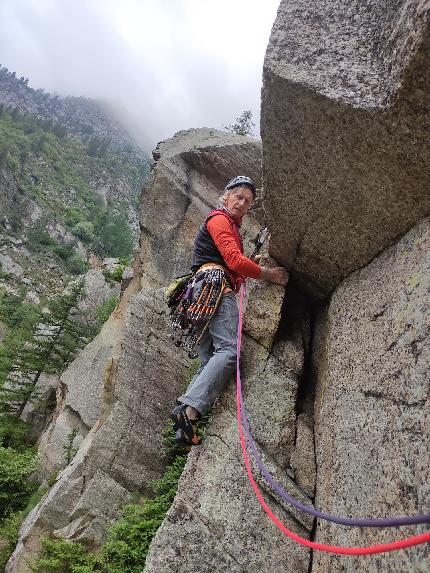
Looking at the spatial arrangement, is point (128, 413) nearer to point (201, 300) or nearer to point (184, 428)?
point (184, 428)

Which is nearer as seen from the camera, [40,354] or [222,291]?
[222,291]

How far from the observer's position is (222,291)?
15.1 feet

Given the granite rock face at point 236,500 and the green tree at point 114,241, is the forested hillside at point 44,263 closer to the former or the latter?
the green tree at point 114,241

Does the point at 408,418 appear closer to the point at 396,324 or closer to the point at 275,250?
the point at 396,324

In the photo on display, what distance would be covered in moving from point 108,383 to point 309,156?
18.3 ft

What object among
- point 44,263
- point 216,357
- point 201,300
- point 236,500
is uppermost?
point 44,263

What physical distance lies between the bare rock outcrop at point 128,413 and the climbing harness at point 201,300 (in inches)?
108

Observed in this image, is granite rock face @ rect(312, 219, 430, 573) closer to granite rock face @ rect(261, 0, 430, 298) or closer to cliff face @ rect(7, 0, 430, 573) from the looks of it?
cliff face @ rect(7, 0, 430, 573)

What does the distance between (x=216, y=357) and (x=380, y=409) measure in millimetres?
1840

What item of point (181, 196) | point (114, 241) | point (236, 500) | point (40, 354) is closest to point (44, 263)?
point (114, 241)

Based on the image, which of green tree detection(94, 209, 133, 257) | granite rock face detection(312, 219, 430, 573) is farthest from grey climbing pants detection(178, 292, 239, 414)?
green tree detection(94, 209, 133, 257)

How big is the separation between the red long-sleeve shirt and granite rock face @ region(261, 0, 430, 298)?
0.84m

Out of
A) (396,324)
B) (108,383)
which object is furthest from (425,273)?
(108,383)

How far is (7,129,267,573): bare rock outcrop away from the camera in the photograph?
21.5ft
